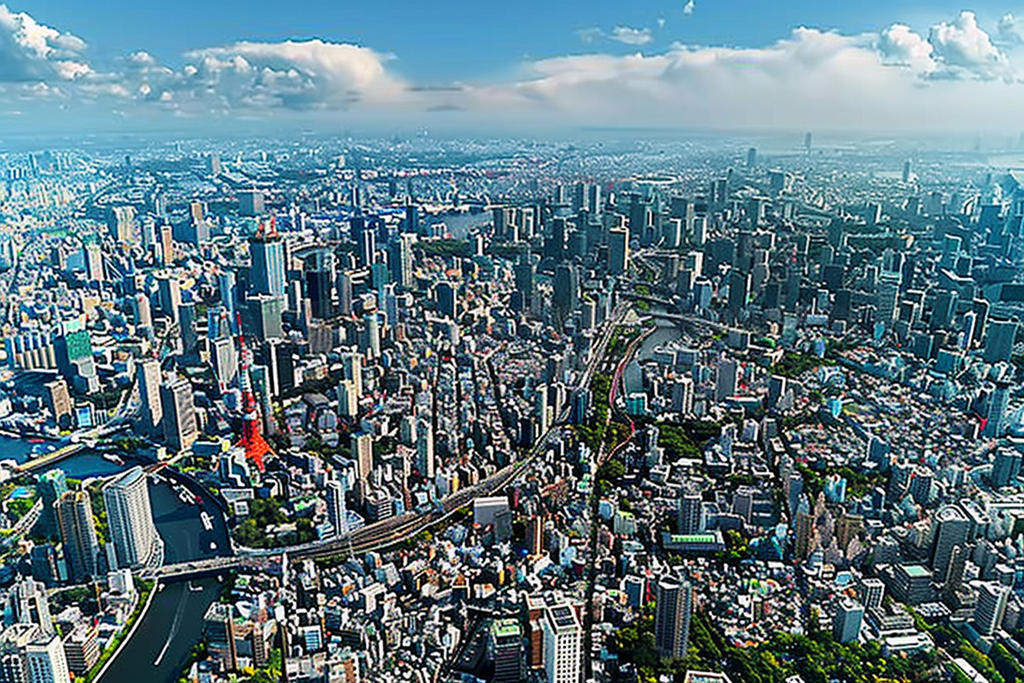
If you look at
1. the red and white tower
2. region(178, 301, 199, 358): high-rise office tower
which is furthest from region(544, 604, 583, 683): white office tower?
region(178, 301, 199, 358): high-rise office tower

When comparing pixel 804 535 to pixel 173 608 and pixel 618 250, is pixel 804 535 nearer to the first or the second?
pixel 173 608

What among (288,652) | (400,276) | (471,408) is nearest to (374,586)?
(288,652)

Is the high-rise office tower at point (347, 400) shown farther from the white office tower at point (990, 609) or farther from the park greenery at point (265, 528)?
the white office tower at point (990, 609)

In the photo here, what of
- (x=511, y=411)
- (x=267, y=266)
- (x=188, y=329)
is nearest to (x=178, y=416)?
(x=188, y=329)

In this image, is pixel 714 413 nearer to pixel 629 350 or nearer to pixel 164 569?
pixel 629 350

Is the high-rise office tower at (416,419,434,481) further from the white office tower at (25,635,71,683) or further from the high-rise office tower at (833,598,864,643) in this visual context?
the high-rise office tower at (833,598,864,643)

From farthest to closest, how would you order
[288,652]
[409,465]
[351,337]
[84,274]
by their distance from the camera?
[84,274] < [351,337] < [409,465] < [288,652]

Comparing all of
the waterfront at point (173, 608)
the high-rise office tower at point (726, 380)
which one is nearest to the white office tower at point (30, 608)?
the waterfront at point (173, 608)
